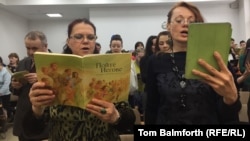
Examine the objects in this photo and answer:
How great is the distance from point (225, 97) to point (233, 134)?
15 centimetres

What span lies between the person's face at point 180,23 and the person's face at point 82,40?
0.39 meters

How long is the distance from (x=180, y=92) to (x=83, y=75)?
482 millimetres

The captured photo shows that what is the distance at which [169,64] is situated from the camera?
1.49m

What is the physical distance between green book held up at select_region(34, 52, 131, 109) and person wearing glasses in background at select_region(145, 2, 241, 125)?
11.0 inches

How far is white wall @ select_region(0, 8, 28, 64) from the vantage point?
27.7 feet

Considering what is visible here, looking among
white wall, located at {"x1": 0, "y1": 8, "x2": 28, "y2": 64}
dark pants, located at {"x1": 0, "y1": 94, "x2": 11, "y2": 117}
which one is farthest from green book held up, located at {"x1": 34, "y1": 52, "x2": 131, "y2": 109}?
white wall, located at {"x1": 0, "y1": 8, "x2": 28, "y2": 64}

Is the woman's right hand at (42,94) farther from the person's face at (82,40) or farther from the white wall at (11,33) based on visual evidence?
the white wall at (11,33)

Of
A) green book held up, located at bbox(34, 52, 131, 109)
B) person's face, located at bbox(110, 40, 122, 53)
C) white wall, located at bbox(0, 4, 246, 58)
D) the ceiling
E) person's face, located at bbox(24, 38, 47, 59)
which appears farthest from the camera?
white wall, located at bbox(0, 4, 246, 58)

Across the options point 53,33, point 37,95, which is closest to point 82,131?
point 37,95

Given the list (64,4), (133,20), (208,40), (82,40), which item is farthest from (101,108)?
(133,20)

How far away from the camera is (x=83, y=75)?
1.17 meters

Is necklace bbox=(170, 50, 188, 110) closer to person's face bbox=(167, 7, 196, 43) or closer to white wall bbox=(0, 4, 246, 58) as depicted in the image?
person's face bbox=(167, 7, 196, 43)

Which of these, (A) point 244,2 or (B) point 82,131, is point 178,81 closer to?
(B) point 82,131

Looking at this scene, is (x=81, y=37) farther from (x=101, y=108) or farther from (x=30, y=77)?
(x=30, y=77)
